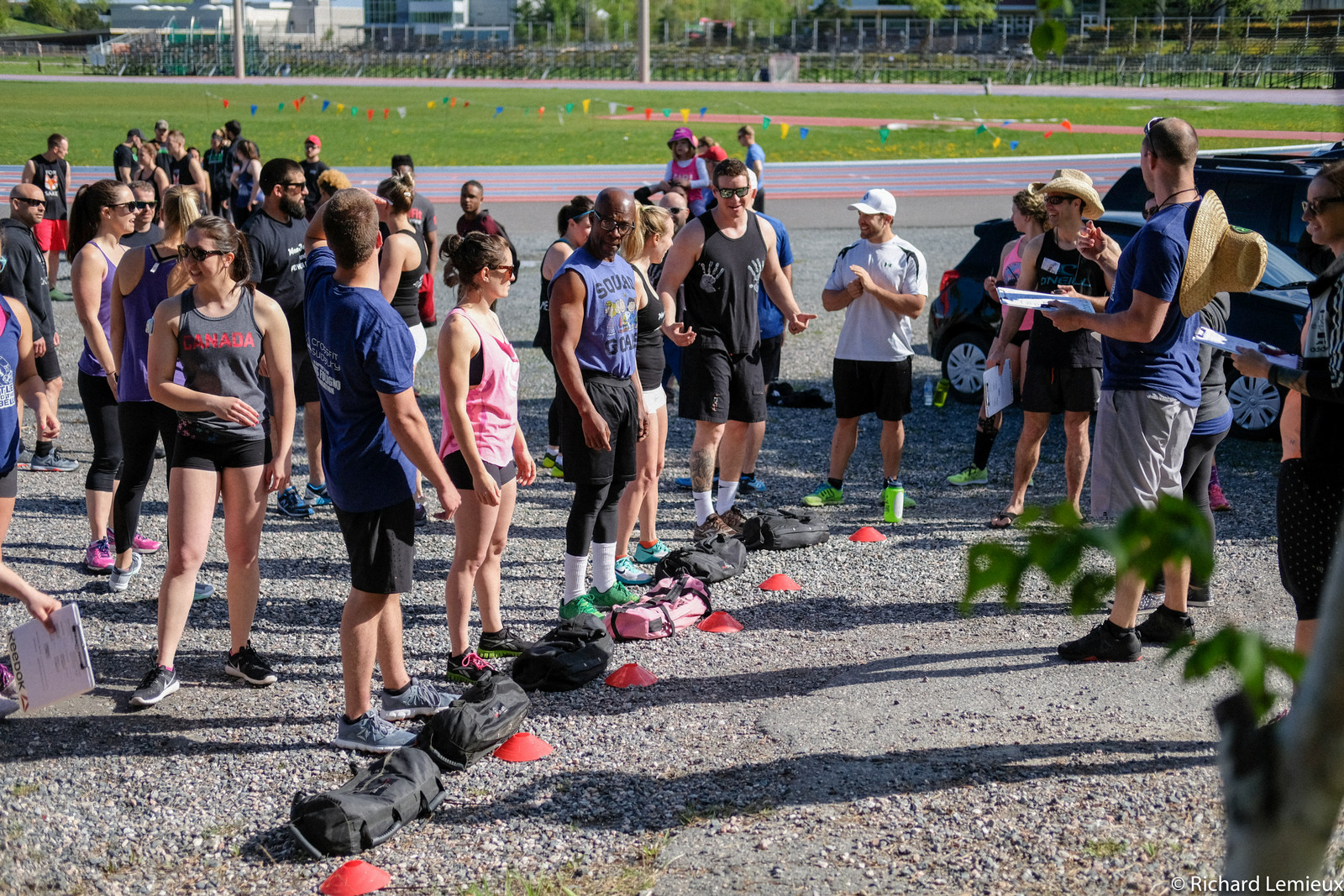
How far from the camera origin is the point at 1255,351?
13.9 feet

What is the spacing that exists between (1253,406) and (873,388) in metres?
3.32

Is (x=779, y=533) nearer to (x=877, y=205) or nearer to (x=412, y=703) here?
(x=877, y=205)

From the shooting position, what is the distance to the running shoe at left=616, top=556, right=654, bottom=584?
6500 millimetres

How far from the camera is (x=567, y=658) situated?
525 cm

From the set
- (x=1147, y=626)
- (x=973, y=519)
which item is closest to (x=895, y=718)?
(x=1147, y=626)

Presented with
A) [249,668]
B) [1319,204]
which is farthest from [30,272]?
[1319,204]

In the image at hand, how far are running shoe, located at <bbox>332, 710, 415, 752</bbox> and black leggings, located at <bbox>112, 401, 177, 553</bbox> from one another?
187 centimetres

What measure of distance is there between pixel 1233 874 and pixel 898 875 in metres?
2.30

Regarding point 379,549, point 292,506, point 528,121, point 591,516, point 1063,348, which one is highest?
point 528,121

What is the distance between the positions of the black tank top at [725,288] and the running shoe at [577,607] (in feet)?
5.84

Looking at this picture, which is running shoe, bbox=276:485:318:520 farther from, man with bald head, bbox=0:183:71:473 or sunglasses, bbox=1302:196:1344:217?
sunglasses, bbox=1302:196:1344:217

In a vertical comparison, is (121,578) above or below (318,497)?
below

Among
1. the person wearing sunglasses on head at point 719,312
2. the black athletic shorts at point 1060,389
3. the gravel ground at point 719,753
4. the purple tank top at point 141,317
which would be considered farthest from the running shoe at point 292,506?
the black athletic shorts at point 1060,389

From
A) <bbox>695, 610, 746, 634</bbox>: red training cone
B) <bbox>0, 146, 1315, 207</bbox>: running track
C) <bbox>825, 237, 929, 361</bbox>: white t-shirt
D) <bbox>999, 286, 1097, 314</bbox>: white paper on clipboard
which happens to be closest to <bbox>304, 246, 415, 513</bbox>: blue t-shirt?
<bbox>695, 610, 746, 634</bbox>: red training cone
